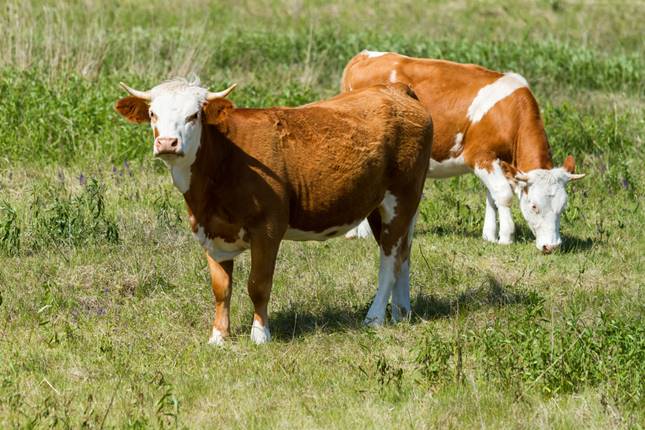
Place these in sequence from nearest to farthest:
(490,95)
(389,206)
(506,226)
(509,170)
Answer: (389,206), (509,170), (506,226), (490,95)

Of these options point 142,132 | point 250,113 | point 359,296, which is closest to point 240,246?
→ point 250,113

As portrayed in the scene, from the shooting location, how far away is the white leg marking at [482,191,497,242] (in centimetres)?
1184

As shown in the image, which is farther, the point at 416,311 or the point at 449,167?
the point at 449,167

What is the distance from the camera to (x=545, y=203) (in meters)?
11.2

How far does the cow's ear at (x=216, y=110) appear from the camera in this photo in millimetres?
7871

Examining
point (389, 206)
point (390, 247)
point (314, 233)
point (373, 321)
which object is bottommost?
point (373, 321)

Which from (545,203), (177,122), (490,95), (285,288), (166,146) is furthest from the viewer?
(490,95)

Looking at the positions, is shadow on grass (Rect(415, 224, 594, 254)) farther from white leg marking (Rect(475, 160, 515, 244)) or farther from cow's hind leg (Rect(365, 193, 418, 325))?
cow's hind leg (Rect(365, 193, 418, 325))

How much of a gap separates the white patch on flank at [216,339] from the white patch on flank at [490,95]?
15.2 feet

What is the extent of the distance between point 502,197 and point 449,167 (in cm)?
70

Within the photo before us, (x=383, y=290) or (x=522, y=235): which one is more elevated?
(x=383, y=290)

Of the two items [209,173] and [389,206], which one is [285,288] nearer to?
[389,206]

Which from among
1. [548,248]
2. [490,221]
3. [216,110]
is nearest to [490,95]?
[490,221]

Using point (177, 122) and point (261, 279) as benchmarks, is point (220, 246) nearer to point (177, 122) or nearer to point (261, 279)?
point (261, 279)
